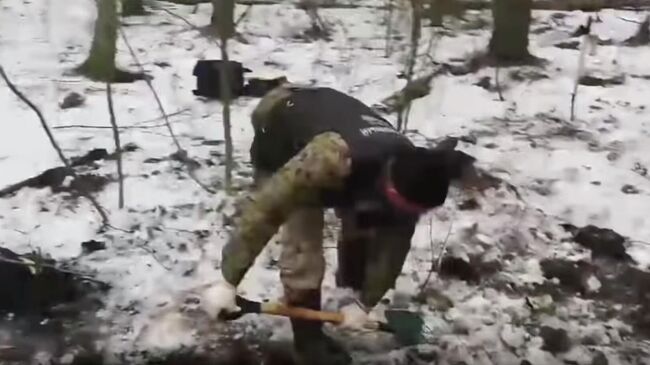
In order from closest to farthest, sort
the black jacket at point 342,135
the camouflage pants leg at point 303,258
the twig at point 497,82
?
the black jacket at point 342,135
the camouflage pants leg at point 303,258
the twig at point 497,82

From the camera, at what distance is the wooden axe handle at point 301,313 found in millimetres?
3172

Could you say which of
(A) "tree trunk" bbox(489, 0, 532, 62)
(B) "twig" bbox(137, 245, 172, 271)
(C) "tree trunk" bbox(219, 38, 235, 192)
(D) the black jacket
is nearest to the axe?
(D) the black jacket

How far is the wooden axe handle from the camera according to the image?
125 inches

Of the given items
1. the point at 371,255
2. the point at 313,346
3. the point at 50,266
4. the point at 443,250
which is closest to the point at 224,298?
the point at 313,346

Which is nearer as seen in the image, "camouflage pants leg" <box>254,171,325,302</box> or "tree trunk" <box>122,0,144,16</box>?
"camouflage pants leg" <box>254,171,325,302</box>

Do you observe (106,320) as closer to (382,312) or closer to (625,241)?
(382,312)

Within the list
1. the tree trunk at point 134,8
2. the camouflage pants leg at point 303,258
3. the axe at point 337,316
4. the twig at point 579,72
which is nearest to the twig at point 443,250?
the axe at point 337,316

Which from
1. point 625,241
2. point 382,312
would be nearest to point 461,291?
point 382,312

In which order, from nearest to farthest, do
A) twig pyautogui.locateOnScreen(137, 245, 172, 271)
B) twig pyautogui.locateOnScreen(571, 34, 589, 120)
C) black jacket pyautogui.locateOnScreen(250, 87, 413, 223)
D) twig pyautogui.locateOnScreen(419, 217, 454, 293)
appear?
1. black jacket pyautogui.locateOnScreen(250, 87, 413, 223)
2. twig pyautogui.locateOnScreen(419, 217, 454, 293)
3. twig pyautogui.locateOnScreen(137, 245, 172, 271)
4. twig pyautogui.locateOnScreen(571, 34, 589, 120)

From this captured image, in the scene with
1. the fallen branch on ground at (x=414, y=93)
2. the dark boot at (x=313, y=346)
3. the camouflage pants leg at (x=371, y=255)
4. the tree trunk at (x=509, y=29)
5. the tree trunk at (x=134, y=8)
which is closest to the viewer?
the camouflage pants leg at (x=371, y=255)

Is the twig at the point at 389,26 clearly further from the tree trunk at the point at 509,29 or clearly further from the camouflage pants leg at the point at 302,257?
the camouflage pants leg at the point at 302,257

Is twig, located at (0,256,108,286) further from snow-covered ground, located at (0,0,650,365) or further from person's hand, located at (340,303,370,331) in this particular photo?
person's hand, located at (340,303,370,331)

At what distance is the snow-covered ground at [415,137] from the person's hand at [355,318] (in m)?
0.22

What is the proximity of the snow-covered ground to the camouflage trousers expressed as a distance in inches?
15.2
